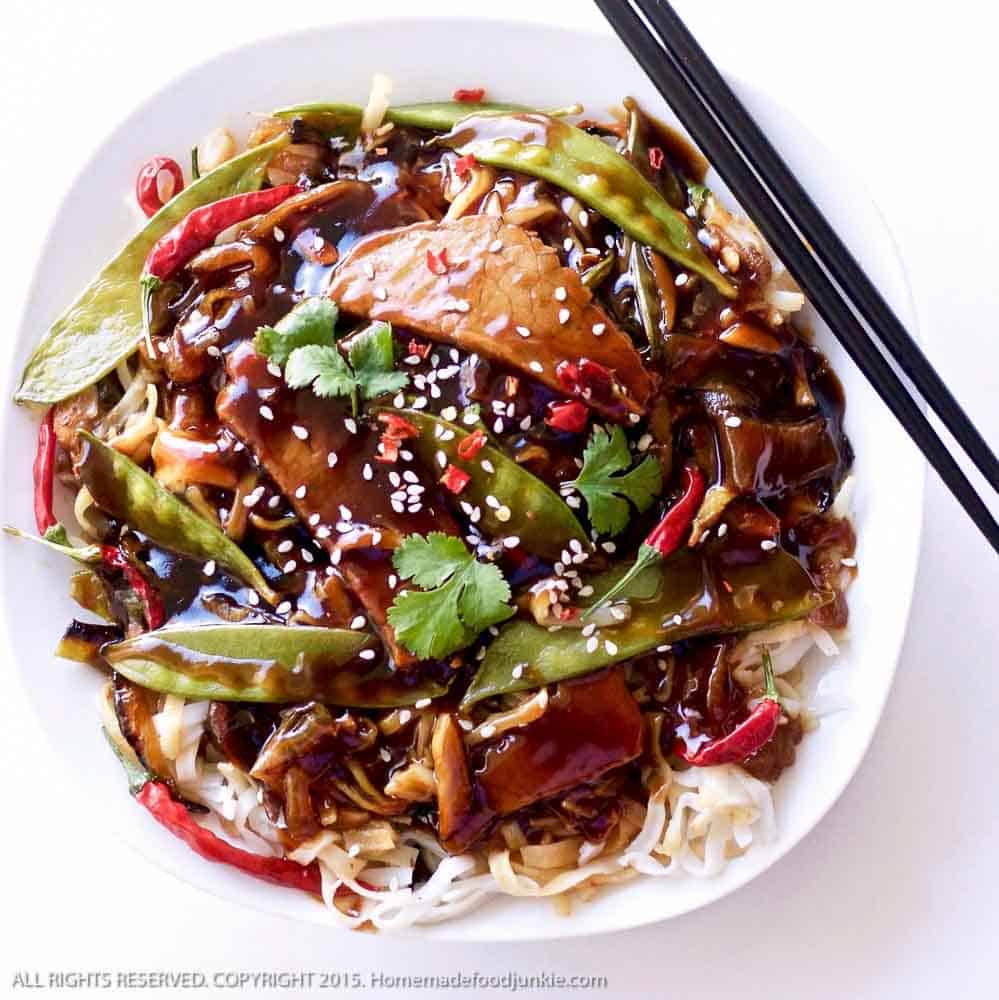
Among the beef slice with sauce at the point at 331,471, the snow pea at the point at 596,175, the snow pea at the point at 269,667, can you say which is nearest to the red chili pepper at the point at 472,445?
the beef slice with sauce at the point at 331,471

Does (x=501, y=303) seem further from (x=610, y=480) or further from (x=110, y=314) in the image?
(x=110, y=314)

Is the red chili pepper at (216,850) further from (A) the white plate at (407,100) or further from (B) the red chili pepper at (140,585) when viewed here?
(B) the red chili pepper at (140,585)

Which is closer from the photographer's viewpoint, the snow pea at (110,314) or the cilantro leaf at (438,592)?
the cilantro leaf at (438,592)

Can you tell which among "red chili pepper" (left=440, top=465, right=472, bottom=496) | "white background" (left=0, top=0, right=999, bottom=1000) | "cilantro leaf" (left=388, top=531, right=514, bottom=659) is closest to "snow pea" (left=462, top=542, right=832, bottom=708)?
"cilantro leaf" (left=388, top=531, right=514, bottom=659)

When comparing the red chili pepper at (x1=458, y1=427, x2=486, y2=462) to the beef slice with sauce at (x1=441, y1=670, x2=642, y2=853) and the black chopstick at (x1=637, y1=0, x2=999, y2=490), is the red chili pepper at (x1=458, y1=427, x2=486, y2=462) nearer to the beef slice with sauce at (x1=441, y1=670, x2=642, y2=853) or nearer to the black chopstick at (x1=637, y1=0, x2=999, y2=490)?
the beef slice with sauce at (x1=441, y1=670, x2=642, y2=853)

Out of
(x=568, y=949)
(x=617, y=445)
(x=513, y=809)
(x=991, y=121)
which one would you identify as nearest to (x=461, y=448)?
(x=617, y=445)

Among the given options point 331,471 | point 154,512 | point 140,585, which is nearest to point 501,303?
point 331,471
